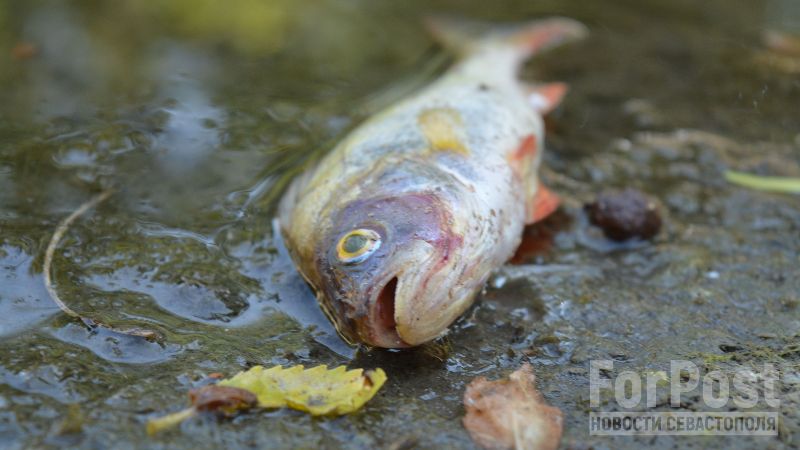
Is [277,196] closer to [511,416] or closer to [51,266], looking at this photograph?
[51,266]

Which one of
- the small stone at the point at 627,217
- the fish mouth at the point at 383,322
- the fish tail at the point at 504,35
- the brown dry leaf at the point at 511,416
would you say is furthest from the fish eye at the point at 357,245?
the fish tail at the point at 504,35

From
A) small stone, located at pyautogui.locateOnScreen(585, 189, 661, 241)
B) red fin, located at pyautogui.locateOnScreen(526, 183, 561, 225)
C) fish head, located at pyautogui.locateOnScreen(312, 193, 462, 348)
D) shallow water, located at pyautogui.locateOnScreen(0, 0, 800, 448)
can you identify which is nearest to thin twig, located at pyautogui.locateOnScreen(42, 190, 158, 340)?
shallow water, located at pyautogui.locateOnScreen(0, 0, 800, 448)

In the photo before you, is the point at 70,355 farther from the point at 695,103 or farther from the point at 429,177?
the point at 695,103

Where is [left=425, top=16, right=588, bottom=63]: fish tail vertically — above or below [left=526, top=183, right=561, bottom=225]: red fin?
above

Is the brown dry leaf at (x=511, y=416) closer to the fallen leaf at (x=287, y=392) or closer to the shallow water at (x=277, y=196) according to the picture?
the shallow water at (x=277, y=196)

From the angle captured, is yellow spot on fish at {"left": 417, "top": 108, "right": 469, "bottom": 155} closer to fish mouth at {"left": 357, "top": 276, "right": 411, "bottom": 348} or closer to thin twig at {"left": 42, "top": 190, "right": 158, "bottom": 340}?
fish mouth at {"left": 357, "top": 276, "right": 411, "bottom": 348}

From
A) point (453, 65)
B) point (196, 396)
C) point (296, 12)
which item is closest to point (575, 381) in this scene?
point (196, 396)
